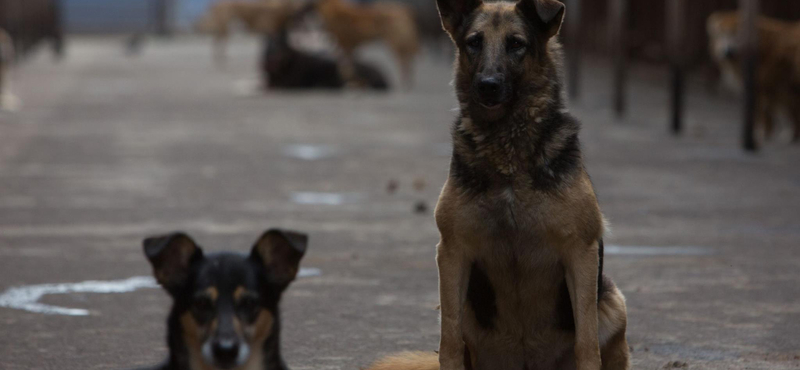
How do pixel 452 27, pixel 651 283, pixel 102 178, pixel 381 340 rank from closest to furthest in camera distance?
1. pixel 452 27
2. pixel 381 340
3. pixel 651 283
4. pixel 102 178

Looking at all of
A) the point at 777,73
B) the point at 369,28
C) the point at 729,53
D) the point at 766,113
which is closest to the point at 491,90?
the point at 777,73

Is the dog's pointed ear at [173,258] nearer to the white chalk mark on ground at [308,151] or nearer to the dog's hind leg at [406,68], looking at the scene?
the white chalk mark on ground at [308,151]

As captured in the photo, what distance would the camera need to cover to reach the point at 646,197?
1098cm

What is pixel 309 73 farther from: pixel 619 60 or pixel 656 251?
pixel 656 251

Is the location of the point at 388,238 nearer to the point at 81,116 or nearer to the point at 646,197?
the point at 646,197

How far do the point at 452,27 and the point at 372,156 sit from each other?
350 inches

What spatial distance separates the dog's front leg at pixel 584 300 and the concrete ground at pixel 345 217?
96 cm

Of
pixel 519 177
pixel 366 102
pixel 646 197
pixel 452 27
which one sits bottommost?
pixel 366 102

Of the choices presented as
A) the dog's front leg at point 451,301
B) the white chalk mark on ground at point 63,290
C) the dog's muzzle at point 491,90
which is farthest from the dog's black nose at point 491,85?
the white chalk mark on ground at point 63,290

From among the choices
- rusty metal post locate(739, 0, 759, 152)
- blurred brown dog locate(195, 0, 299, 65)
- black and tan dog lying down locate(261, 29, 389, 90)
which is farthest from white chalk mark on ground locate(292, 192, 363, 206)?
blurred brown dog locate(195, 0, 299, 65)

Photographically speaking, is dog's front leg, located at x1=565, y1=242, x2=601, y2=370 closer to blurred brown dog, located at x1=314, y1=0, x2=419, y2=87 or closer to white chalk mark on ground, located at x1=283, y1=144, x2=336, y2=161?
white chalk mark on ground, located at x1=283, y1=144, x2=336, y2=161

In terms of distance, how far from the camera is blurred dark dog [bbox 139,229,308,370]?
4.32 m

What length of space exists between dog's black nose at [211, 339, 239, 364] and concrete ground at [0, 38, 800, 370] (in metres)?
1.45

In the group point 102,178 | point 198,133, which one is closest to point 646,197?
point 102,178
